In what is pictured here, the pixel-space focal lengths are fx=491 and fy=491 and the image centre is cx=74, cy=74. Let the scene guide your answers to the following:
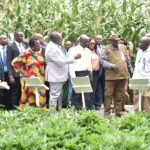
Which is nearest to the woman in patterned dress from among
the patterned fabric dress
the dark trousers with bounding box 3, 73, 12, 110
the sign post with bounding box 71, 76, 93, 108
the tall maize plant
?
the patterned fabric dress

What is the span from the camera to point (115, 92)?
30.5 feet

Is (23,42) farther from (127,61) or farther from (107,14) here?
(107,14)

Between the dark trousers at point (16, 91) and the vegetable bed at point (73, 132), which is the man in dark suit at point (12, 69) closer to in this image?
the dark trousers at point (16, 91)

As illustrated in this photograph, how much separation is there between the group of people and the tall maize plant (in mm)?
2569

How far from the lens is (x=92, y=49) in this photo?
10422 millimetres

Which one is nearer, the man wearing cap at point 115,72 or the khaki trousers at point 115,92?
the man wearing cap at point 115,72

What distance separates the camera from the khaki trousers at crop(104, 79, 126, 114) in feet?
29.9

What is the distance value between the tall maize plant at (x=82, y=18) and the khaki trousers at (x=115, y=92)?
3.42 meters

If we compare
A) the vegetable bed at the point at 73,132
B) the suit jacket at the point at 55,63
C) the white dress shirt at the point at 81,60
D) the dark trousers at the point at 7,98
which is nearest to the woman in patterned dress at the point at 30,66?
the suit jacket at the point at 55,63

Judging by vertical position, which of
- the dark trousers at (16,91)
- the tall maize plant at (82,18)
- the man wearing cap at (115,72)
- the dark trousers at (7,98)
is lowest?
the dark trousers at (7,98)

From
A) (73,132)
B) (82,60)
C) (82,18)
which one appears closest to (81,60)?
(82,60)

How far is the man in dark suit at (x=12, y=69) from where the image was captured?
9.44 meters

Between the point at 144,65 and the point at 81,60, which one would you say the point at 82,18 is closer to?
the point at 81,60

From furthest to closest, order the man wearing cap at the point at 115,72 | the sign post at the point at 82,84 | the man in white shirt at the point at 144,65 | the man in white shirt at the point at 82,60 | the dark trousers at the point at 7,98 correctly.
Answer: the dark trousers at the point at 7,98, the man in white shirt at the point at 82,60, the man wearing cap at the point at 115,72, the man in white shirt at the point at 144,65, the sign post at the point at 82,84
